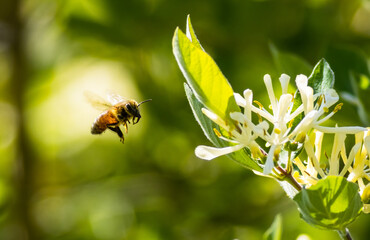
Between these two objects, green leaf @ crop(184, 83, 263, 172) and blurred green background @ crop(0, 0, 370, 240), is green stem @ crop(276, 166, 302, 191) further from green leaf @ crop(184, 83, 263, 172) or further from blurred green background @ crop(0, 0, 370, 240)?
blurred green background @ crop(0, 0, 370, 240)

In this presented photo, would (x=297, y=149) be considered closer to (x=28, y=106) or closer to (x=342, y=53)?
(x=342, y=53)

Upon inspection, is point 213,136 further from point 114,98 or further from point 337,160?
point 114,98

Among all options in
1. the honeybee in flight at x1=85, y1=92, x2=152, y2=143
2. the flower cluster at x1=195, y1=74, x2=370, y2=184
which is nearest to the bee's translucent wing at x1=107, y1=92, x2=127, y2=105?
the honeybee in flight at x1=85, y1=92, x2=152, y2=143

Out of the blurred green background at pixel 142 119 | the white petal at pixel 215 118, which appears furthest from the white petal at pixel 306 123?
the blurred green background at pixel 142 119

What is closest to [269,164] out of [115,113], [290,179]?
[290,179]

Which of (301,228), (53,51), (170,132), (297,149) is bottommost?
(301,228)

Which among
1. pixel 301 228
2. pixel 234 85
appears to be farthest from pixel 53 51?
pixel 301 228

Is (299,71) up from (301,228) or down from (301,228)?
up

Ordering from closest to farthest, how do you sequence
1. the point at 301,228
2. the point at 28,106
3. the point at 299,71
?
the point at 299,71, the point at 301,228, the point at 28,106
